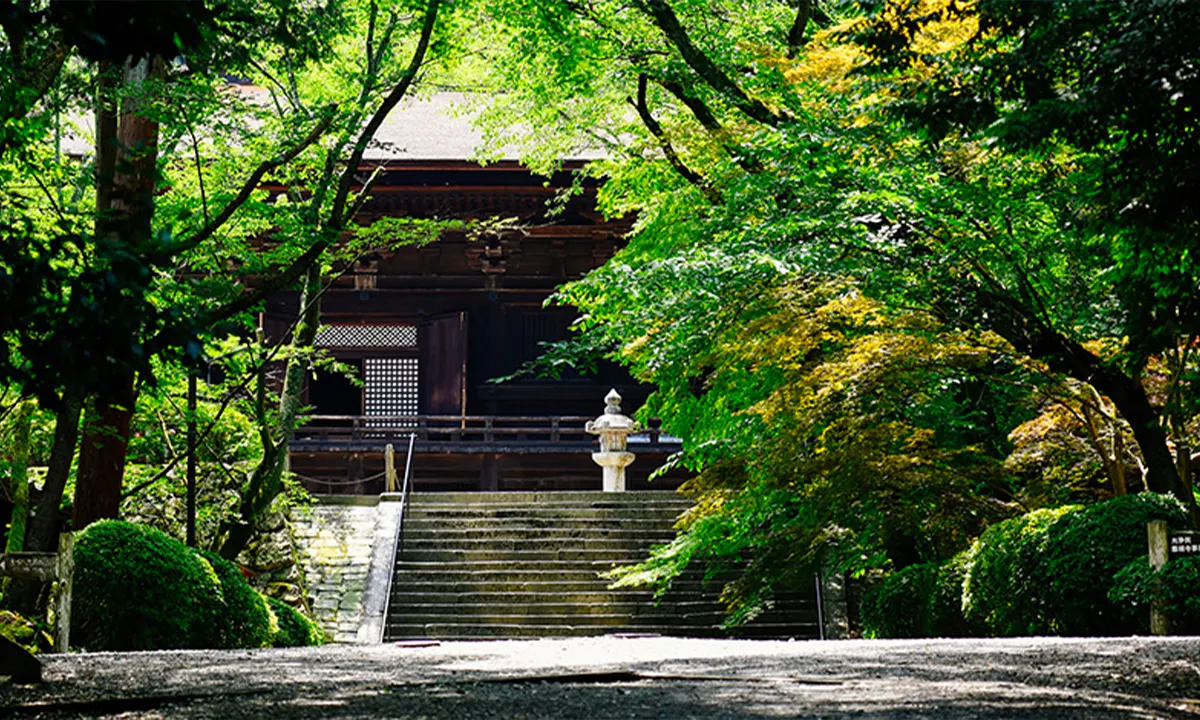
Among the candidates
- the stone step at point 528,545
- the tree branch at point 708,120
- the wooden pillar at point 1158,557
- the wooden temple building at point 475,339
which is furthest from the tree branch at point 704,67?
the wooden temple building at point 475,339

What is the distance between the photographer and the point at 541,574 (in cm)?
1794

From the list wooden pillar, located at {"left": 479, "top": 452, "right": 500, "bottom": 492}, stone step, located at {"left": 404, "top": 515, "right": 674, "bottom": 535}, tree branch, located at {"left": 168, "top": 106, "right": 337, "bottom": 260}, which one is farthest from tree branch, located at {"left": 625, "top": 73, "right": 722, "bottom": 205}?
wooden pillar, located at {"left": 479, "top": 452, "right": 500, "bottom": 492}

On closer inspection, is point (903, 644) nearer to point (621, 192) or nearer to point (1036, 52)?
point (1036, 52)

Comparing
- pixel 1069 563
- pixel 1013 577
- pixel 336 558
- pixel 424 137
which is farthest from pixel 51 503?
pixel 424 137

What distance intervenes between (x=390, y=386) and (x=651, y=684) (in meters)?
20.9

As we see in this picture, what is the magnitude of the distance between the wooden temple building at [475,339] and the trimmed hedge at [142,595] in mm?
12334

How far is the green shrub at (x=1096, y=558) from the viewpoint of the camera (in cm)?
1048

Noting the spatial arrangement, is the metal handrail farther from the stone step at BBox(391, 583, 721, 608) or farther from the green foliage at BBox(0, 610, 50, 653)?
the green foliage at BBox(0, 610, 50, 653)

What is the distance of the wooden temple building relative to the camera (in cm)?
2386

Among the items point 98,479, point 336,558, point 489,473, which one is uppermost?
point 489,473

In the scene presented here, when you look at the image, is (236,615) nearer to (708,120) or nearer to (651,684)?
(651,684)

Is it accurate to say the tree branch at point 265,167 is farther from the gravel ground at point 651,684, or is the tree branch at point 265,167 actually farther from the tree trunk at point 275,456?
the gravel ground at point 651,684

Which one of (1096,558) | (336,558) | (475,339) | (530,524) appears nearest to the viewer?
(1096,558)

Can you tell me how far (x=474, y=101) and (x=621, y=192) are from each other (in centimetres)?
214
